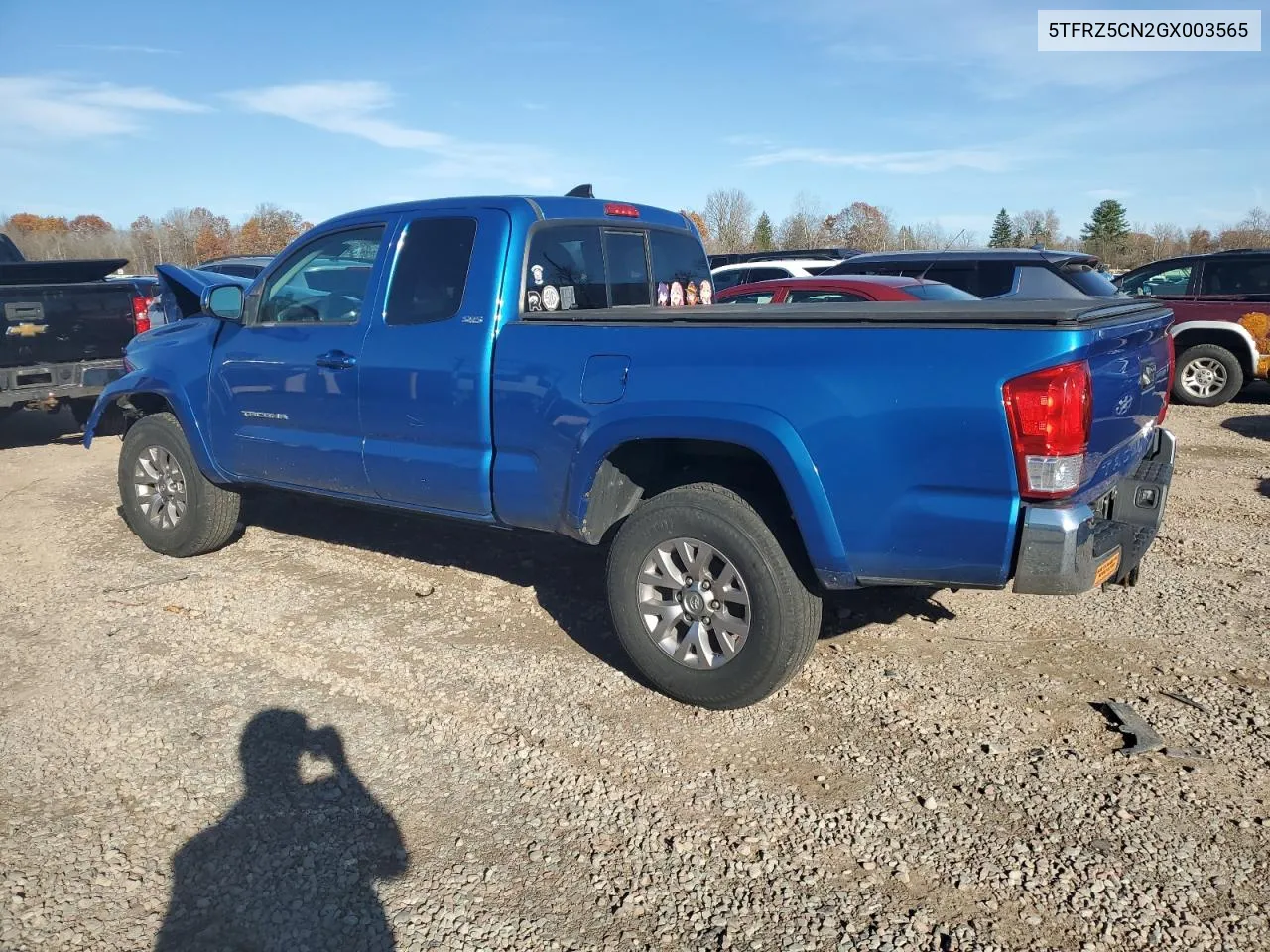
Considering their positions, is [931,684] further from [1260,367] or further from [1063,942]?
[1260,367]

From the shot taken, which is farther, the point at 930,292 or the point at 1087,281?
the point at 1087,281

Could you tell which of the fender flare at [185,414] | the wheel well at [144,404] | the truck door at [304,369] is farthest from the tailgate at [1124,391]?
the wheel well at [144,404]

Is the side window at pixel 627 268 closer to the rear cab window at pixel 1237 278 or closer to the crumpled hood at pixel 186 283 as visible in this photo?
the crumpled hood at pixel 186 283

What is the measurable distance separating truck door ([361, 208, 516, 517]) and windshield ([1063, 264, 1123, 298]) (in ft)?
21.9

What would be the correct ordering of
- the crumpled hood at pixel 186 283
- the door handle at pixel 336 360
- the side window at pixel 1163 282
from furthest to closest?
the side window at pixel 1163 282 → the crumpled hood at pixel 186 283 → the door handle at pixel 336 360

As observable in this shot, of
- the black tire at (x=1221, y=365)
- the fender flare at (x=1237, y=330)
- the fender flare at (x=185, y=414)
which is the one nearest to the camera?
the fender flare at (x=185, y=414)

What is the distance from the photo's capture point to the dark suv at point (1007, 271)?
30.0ft

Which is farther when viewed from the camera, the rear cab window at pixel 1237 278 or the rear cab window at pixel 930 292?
the rear cab window at pixel 1237 278

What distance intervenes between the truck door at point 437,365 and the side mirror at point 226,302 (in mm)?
1148

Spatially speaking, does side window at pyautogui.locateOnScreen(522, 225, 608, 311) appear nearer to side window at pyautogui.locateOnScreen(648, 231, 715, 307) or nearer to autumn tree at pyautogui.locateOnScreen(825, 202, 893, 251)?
side window at pyautogui.locateOnScreen(648, 231, 715, 307)

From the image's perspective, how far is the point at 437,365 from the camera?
4402 millimetres

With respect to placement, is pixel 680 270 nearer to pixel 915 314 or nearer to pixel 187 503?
pixel 915 314

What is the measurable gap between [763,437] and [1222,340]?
9.82 metres

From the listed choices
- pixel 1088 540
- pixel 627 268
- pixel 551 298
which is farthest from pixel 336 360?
pixel 1088 540
